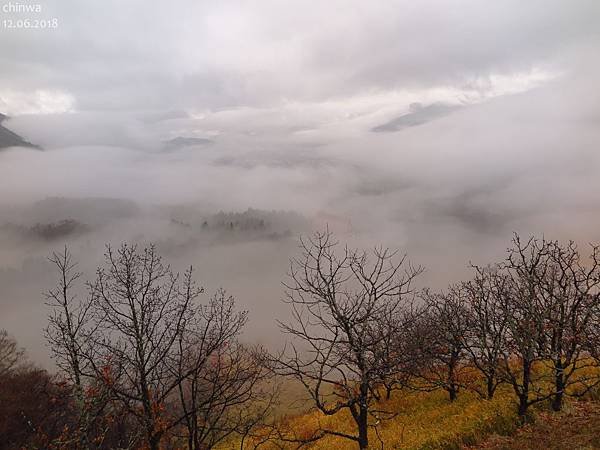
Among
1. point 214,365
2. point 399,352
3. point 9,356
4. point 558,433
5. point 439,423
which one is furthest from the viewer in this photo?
point 9,356

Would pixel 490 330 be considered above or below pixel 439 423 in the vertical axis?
above

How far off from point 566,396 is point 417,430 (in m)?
7.12

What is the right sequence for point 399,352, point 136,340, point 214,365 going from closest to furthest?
Answer: 1. point 136,340
2. point 399,352
3. point 214,365

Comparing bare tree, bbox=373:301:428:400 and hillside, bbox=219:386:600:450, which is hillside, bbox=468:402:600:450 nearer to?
hillside, bbox=219:386:600:450

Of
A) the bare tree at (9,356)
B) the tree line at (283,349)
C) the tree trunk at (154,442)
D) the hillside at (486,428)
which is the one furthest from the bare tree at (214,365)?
the bare tree at (9,356)

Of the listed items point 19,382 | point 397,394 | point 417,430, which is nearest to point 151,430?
point 417,430

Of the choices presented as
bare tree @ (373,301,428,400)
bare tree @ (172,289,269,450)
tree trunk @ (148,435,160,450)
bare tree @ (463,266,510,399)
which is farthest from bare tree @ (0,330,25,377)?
bare tree @ (463,266,510,399)

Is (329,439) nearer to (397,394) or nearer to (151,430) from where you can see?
(151,430)

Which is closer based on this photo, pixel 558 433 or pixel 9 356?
pixel 558 433

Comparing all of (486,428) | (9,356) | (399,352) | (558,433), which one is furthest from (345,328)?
(9,356)

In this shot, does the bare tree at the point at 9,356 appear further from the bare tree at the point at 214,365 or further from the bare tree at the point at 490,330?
the bare tree at the point at 490,330

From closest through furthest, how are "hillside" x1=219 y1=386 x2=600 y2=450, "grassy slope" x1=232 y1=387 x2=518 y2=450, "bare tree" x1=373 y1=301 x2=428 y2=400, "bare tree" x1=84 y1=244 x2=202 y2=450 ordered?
"hillside" x1=219 y1=386 x2=600 y2=450 → "bare tree" x1=373 y1=301 x2=428 y2=400 → "grassy slope" x1=232 y1=387 x2=518 y2=450 → "bare tree" x1=84 y1=244 x2=202 y2=450

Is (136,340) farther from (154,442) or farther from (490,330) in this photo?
(490,330)

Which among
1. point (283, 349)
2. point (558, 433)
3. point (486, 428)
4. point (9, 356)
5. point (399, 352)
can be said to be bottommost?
point (9, 356)
